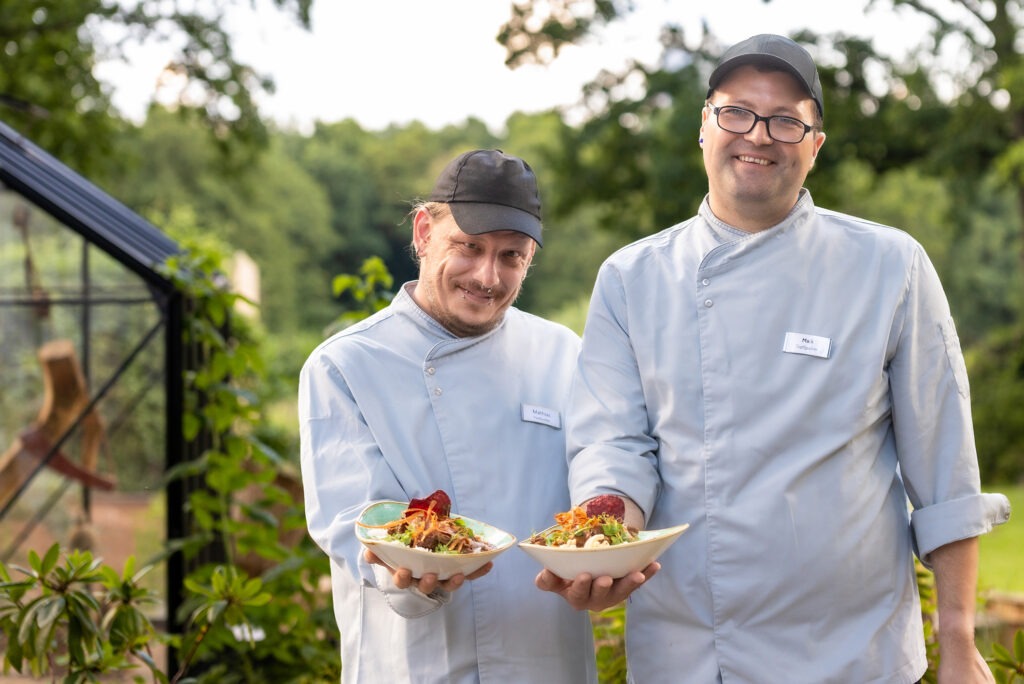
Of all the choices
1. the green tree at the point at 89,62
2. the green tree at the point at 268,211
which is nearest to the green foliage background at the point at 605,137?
the green tree at the point at 89,62

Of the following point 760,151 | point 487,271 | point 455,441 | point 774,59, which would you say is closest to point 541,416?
point 455,441

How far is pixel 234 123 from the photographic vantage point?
11500 millimetres

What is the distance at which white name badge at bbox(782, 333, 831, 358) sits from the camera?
203 centimetres

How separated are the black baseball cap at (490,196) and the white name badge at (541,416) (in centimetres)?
32

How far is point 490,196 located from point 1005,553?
8.58 m

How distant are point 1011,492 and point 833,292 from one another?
1230cm

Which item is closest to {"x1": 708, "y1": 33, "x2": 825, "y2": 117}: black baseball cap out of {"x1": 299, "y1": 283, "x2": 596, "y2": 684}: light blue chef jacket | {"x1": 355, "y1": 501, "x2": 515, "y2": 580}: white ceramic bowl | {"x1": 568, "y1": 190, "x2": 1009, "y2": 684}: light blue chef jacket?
{"x1": 568, "y1": 190, "x2": 1009, "y2": 684}: light blue chef jacket

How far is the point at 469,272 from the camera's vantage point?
223cm

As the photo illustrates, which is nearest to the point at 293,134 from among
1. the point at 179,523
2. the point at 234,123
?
the point at 234,123

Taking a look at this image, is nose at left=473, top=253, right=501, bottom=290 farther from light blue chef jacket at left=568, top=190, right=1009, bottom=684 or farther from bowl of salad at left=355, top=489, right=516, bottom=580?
bowl of salad at left=355, top=489, right=516, bottom=580

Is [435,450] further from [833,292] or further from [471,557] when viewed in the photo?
[833,292]

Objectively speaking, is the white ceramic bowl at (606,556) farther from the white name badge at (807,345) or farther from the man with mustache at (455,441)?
the white name badge at (807,345)

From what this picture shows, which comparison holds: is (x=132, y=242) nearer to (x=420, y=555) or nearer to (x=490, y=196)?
(x=490, y=196)

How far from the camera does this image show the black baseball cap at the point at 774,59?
208cm
